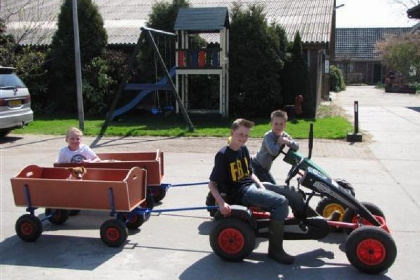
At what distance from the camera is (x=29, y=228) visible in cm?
516

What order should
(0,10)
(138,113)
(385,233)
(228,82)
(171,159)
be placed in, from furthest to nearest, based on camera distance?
(0,10) → (138,113) → (228,82) → (171,159) → (385,233)

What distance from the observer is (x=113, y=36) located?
19984mm

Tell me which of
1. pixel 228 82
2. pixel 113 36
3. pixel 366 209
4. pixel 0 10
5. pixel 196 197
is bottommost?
pixel 196 197

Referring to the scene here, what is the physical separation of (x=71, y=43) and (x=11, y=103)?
6392 millimetres

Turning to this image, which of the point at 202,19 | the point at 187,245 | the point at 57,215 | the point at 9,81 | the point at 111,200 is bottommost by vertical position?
the point at 187,245

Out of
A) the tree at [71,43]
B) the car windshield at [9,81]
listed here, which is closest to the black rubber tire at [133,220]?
the car windshield at [9,81]

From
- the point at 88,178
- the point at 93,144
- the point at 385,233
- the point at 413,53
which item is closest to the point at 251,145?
the point at 93,144

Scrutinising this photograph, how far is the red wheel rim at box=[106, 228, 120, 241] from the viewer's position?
4.97 metres

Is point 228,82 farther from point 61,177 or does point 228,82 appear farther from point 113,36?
point 61,177

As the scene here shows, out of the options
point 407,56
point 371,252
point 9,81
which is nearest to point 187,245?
point 371,252

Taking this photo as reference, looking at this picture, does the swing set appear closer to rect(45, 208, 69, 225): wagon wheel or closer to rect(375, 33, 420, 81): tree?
rect(45, 208, 69, 225): wagon wheel

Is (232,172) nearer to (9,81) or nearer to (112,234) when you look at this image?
(112,234)

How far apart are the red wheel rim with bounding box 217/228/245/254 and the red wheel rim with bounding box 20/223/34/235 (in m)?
2.06

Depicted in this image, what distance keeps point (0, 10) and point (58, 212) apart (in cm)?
1884
